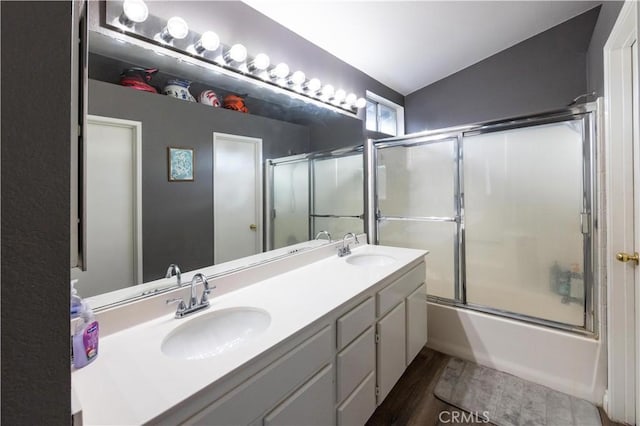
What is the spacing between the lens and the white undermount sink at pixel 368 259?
2.08 meters

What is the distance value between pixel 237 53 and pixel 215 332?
4.41 ft

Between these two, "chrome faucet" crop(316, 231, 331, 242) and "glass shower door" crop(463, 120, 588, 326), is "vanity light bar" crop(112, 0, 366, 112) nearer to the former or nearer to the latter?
"chrome faucet" crop(316, 231, 331, 242)

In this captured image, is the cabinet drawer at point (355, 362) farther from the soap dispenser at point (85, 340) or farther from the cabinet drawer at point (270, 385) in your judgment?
the soap dispenser at point (85, 340)

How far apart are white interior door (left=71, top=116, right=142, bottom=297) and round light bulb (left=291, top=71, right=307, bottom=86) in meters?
0.98

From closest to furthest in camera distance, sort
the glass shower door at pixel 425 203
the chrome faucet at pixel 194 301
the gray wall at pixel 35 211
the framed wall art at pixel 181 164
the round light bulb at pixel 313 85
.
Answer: the gray wall at pixel 35 211, the chrome faucet at pixel 194 301, the framed wall art at pixel 181 164, the round light bulb at pixel 313 85, the glass shower door at pixel 425 203

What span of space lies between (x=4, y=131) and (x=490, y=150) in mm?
2508

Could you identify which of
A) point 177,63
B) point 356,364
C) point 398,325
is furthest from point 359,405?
point 177,63

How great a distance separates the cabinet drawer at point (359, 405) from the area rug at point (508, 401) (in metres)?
0.63

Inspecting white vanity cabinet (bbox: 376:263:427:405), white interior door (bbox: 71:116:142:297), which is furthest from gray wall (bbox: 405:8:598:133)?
white interior door (bbox: 71:116:142:297)

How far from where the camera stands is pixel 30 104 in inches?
13.1

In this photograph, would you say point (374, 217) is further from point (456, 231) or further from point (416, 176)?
point (456, 231)

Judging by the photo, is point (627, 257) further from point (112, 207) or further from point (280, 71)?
point (112, 207)

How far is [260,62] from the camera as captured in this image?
1.54m

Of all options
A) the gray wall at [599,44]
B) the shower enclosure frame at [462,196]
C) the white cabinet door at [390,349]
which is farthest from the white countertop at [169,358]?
the gray wall at [599,44]
